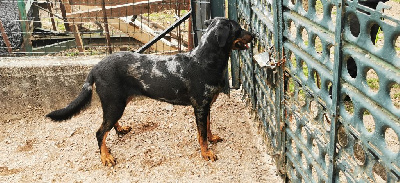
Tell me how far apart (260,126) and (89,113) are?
8.48ft

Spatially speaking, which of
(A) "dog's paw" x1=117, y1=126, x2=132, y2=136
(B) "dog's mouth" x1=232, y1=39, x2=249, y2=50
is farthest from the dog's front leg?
(A) "dog's paw" x1=117, y1=126, x2=132, y2=136

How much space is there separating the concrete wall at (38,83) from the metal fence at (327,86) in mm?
2615

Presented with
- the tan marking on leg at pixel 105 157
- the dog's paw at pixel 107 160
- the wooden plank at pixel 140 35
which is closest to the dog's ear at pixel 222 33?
the tan marking on leg at pixel 105 157

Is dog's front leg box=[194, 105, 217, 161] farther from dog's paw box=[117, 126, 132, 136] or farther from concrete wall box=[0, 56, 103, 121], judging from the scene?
concrete wall box=[0, 56, 103, 121]

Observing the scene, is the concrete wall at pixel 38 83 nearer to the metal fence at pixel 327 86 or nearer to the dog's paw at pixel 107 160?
the dog's paw at pixel 107 160

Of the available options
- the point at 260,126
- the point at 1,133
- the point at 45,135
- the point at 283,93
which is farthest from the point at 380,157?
the point at 1,133

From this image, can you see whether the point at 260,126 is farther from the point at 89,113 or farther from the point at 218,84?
the point at 89,113

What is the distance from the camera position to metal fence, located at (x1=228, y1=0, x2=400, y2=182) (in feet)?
6.51

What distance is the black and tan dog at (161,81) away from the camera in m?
4.45

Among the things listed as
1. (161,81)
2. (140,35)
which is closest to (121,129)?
Result: (161,81)

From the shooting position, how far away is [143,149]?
4973 mm

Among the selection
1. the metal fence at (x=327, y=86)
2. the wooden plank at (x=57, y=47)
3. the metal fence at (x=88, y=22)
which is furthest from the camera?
the wooden plank at (x=57, y=47)

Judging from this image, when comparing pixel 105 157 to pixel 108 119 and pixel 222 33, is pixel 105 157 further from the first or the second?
pixel 222 33

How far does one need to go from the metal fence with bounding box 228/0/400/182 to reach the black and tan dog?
54 centimetres
